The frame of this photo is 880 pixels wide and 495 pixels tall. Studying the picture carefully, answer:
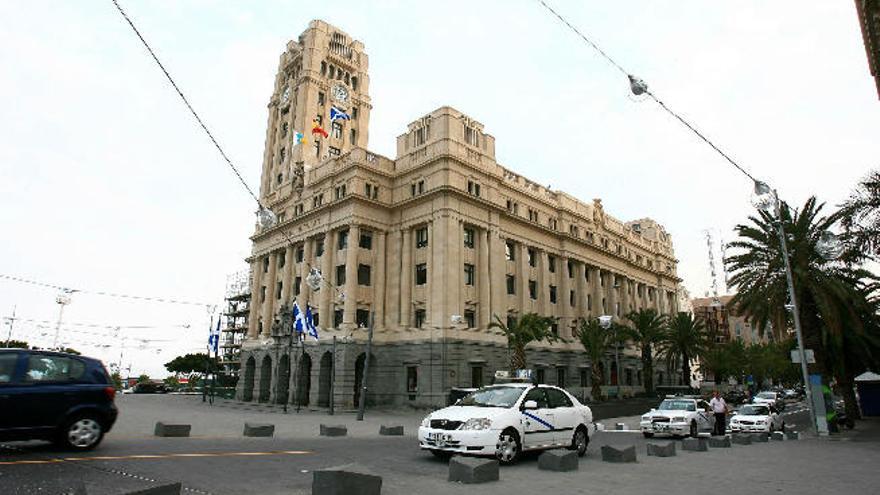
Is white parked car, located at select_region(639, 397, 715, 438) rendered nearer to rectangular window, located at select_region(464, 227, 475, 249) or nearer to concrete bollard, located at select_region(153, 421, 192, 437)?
concrete bollard, located at select_region(153, 421, 192, 437)

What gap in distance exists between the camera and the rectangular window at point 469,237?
4388 centimetres

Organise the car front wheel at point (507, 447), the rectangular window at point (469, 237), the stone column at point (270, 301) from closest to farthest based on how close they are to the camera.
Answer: the car front wheel at point (507, 447)
the rectangular window at point (469, 237)
the stone column at point (270, 301)

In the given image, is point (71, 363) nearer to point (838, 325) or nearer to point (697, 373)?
point (838, 325)

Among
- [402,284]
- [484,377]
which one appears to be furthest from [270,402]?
[484,377]

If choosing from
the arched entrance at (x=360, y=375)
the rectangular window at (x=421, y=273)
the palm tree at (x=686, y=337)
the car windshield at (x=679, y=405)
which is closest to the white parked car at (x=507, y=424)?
the car windshield at (x=679, y=405)

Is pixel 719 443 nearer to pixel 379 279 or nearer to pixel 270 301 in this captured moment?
pixel 379 279

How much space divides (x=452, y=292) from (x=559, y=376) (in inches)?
624

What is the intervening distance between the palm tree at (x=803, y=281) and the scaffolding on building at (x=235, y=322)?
6626 centimetres

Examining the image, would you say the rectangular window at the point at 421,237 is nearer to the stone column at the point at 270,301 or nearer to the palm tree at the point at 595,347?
the palm tree at the point at 595,347

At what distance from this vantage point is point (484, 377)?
40688 millimetres

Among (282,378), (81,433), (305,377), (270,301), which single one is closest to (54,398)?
(81,433)

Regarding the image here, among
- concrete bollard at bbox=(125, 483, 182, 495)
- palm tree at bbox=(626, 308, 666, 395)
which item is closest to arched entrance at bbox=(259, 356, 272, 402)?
palm tree at bbox=(626, 308, 666, 395)

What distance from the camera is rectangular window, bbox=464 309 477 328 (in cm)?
4195

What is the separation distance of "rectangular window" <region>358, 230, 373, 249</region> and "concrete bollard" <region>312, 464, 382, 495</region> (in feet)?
127
